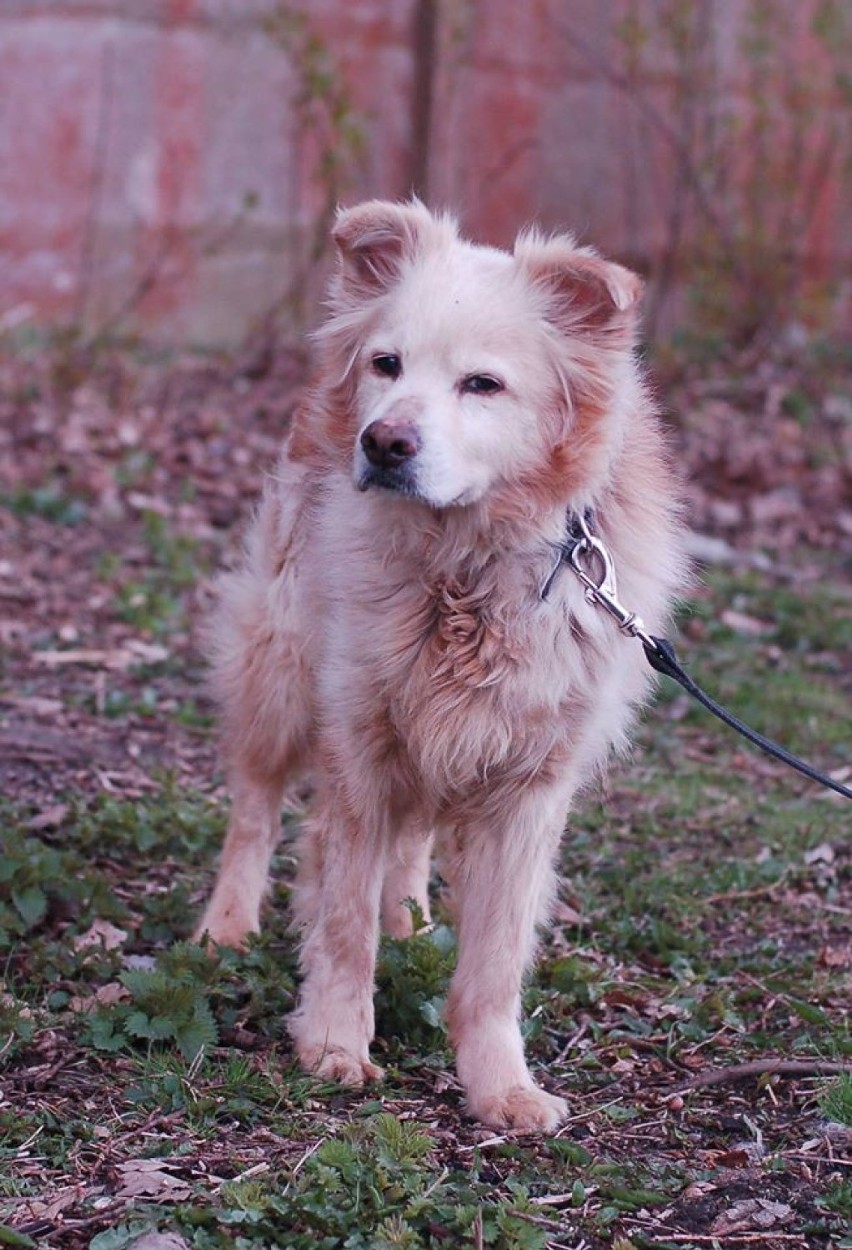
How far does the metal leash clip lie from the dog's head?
0.13 metres

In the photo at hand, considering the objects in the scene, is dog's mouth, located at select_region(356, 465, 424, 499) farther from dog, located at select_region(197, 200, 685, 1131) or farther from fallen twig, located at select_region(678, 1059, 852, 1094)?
fallen twig, located at select_region(678, 1059, 852, 1094)

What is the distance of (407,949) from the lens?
4.16m

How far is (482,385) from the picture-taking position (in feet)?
11.5

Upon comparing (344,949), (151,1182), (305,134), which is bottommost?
(151,1182)

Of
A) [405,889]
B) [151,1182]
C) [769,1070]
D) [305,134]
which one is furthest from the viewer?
[305,134]

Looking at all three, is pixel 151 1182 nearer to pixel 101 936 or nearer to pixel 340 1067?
pixel 340 1067

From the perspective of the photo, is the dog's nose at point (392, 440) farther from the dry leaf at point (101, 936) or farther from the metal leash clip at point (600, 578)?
the dry leaf at point (101, 936)

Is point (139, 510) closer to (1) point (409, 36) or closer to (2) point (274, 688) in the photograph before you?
(2) point (274, 688)

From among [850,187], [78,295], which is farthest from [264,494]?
[850,187]

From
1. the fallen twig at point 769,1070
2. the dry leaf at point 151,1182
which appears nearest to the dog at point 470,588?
the fallen twig at point 769,1070

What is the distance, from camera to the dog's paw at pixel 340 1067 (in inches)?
145

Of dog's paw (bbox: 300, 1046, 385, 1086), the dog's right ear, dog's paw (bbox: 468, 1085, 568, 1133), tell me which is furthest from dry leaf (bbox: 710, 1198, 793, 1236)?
the dog's right ear

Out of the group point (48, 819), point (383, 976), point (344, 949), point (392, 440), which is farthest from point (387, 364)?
point (48, 819)

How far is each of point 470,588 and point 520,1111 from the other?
112 centimetres
